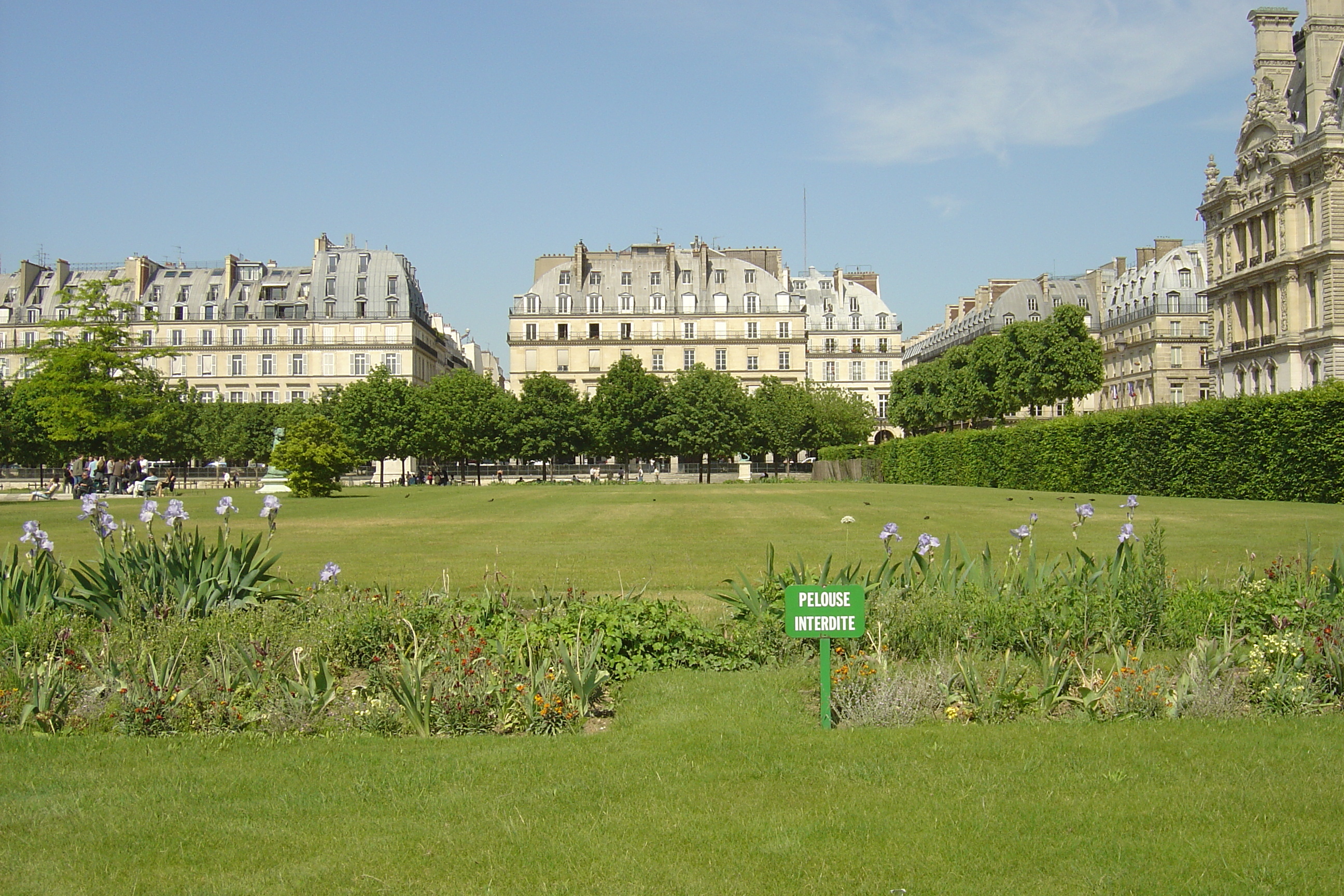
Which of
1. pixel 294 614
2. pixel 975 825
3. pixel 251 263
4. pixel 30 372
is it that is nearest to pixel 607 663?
pixel 294 614

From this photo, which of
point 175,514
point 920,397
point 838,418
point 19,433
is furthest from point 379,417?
point 175,514

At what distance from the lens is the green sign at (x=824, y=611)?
253 inches

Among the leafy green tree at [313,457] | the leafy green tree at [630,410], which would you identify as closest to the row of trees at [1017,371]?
the leafy green tree at [630,410]

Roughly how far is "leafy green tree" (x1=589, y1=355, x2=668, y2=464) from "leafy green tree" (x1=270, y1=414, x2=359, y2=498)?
36.8 m

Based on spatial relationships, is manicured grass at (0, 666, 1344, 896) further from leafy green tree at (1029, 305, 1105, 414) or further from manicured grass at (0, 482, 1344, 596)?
leafy green tree at (1029, 305, 1105, 414)

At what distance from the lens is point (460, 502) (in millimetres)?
37250

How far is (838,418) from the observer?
90250mm

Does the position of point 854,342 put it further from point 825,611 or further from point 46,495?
point 825,611

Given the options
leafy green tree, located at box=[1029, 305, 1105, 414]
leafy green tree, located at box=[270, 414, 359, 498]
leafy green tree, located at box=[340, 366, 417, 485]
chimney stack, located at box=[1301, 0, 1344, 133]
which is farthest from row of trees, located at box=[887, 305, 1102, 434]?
leafy green tree, located at box=[270, 414, 359, 498]

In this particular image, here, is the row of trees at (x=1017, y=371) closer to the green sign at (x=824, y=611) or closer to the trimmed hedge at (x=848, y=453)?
the trimmed hedge at (x=848, y=453)

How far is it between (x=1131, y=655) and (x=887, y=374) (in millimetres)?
102603

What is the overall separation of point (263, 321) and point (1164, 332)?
80.1 m

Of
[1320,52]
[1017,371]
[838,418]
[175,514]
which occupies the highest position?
[1320,52]

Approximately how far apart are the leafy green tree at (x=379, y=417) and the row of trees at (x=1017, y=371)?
129 feet
